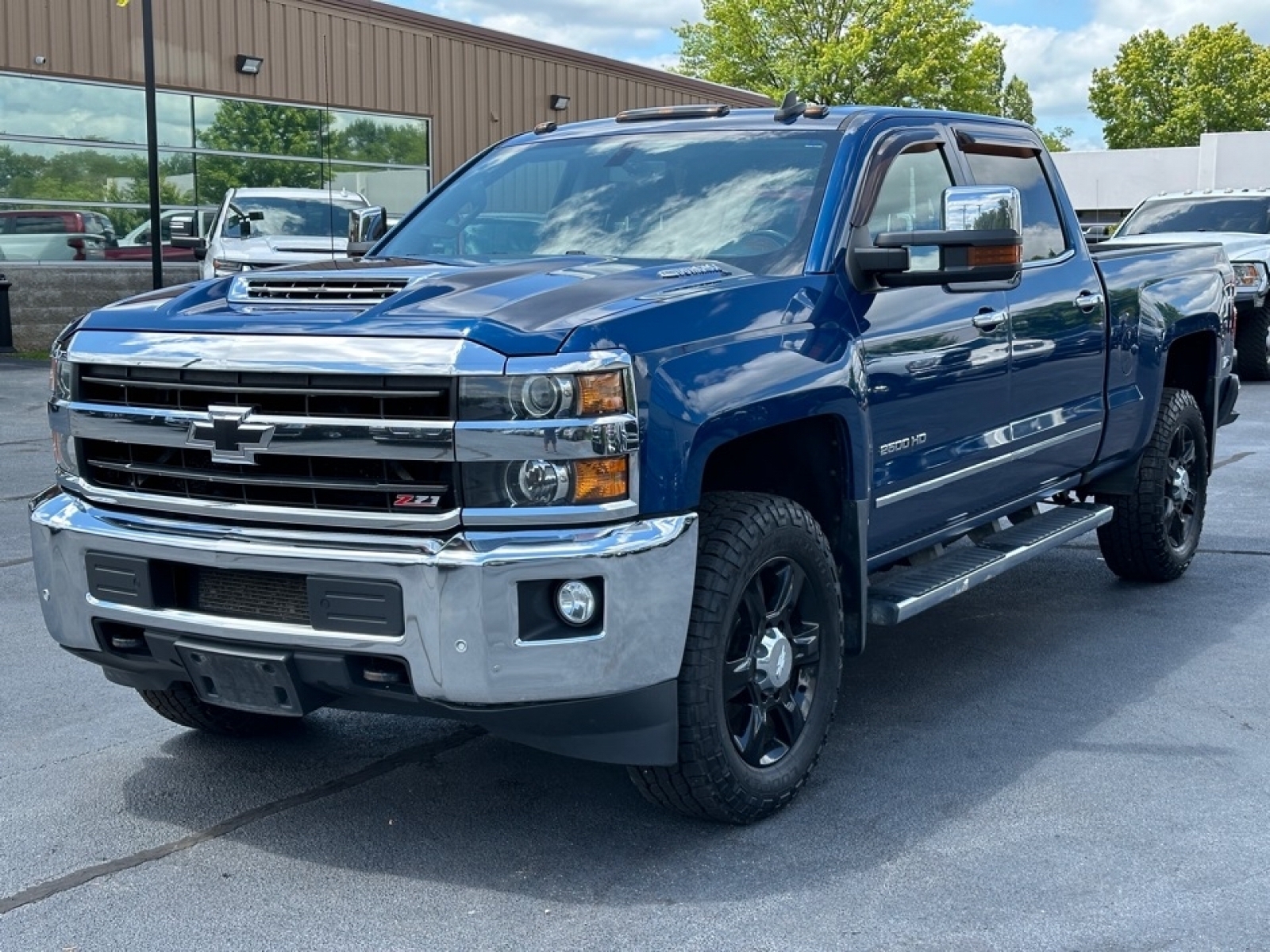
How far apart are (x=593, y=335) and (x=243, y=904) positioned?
1.52 m

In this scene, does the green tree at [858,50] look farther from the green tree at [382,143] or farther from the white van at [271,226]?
the white van at [271,226]

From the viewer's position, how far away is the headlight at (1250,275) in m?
15.0

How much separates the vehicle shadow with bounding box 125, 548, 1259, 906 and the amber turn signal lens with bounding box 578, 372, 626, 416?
1127 mm

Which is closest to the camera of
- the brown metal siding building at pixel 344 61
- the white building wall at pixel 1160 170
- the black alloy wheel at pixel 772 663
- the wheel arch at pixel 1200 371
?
the black alloy wheel at pixel 772 663

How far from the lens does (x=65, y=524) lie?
155 inches

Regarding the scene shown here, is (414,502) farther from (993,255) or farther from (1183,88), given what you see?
(1183,88)

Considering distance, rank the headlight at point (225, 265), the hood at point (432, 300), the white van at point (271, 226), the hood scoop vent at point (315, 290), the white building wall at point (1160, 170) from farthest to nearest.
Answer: the white building wall at point (1160, 170) < the white van at point (271, 226) < the headlight at point (225, 265) < the hood scoop vent at point (315, 290) < the hood at point (432, 300)

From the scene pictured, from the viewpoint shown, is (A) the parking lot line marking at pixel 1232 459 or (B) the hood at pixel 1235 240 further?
(B) the hood at pixel 1235 240

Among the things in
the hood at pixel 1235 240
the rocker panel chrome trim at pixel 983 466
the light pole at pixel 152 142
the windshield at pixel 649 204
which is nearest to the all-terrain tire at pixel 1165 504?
the rocker panel chrome trim at pixel 983 466

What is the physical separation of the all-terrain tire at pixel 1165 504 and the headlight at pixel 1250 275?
28.5ft

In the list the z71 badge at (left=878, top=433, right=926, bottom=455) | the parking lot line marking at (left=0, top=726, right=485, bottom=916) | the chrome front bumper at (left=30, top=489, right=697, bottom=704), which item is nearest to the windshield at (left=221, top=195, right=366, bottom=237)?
the parking lot line marking at (left=0, top=726, right=485, bottom=916)

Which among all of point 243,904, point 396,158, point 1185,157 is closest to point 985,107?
point 1185,157

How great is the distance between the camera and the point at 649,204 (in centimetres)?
493

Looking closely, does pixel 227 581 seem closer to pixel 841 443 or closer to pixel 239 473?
pixel 239 473
